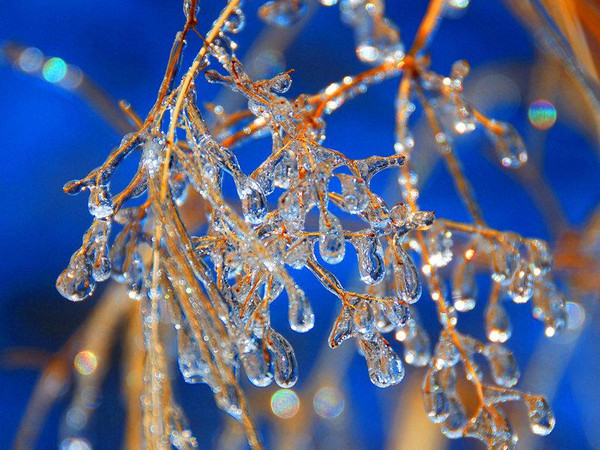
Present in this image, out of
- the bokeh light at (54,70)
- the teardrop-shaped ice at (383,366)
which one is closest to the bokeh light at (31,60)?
the bokeh light at (54,70)

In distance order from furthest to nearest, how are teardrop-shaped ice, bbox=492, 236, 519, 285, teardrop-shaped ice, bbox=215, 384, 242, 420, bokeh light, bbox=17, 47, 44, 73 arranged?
bokeh light, bbox=17, 47, 44, 73
teardrop-shaped ice, bbox=492, 236, 519, 285
teardrop-shaped ice, bbox=215, 384, 242, 420

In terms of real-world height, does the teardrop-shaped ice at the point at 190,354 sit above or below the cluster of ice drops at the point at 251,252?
below

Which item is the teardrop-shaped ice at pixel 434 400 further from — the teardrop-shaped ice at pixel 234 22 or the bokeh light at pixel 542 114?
the bokeh light at pixel 542 114

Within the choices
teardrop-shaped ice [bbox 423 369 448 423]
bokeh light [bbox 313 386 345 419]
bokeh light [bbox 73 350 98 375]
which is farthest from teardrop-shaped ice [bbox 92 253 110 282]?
bokeh light [bbox 313 386 345 419]

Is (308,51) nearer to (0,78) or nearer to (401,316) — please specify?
(0,78)

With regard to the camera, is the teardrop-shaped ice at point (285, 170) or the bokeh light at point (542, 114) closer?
the teardrop-shaped ice at point (285, 170)

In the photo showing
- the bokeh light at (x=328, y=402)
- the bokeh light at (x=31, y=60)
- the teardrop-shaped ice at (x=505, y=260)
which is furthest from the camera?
the bokeh light at (x=328, y=402)

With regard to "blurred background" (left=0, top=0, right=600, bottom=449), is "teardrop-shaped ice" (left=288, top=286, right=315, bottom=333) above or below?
below

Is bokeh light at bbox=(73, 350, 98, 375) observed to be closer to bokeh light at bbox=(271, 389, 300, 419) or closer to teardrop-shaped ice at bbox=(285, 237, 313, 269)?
bokeh light at bbox=(271, 389, 300, 419)
